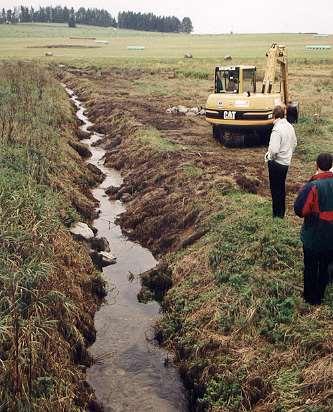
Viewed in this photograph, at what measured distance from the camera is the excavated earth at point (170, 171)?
41.8ft

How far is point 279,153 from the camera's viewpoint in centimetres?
995

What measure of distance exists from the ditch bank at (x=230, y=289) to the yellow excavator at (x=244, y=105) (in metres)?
2.75

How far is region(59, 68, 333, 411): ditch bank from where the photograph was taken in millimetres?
6902

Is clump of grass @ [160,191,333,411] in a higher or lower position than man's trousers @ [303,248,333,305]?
lower

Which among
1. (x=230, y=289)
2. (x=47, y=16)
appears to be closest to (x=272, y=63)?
(x=230, y=289)

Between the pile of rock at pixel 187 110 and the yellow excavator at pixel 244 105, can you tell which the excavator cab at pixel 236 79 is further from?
the pile of rock at pixel 187 110

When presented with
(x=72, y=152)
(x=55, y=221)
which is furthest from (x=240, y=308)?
(x=72, y=152)

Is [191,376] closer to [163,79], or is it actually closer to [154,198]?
[154,198]

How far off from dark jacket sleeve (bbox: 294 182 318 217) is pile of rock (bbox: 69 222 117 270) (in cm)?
575

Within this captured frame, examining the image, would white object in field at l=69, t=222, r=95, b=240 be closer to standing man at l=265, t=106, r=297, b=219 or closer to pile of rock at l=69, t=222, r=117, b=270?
pile of rock at l=69, t=222, r=117, b=270

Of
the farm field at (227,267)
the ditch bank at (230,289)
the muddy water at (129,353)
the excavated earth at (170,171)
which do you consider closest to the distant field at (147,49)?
the excavated earth at (170,171)

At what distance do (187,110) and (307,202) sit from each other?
20.6 m

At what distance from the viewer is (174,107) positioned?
2744 cm

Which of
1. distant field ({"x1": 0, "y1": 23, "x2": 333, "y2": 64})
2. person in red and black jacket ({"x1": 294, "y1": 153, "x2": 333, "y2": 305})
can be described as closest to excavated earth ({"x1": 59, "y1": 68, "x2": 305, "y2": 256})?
person in red and black jacket ({"x1": 294, "y1": 153, "x2": 333, "y2": 305})
